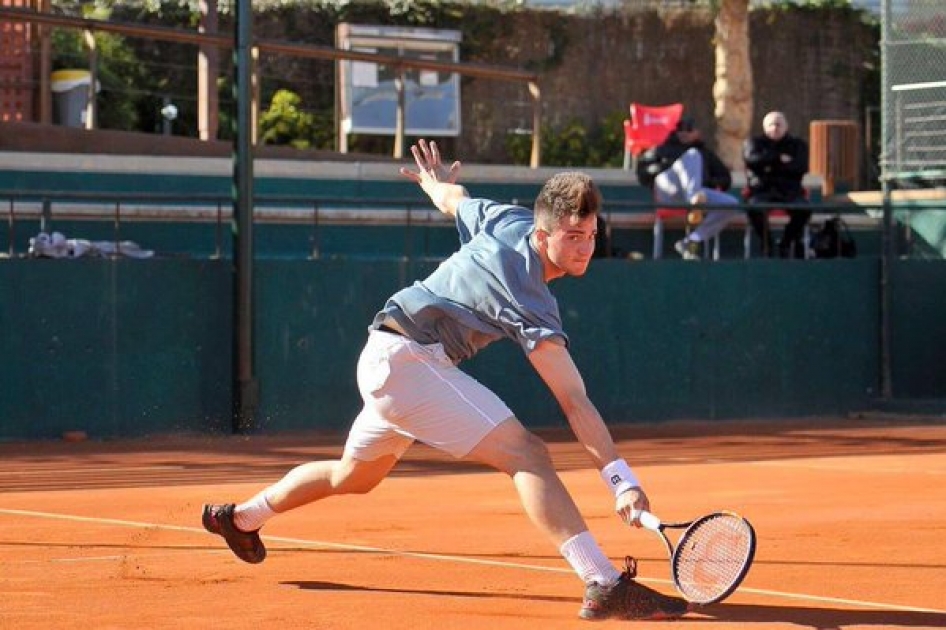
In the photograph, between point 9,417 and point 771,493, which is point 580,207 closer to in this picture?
point 771,493

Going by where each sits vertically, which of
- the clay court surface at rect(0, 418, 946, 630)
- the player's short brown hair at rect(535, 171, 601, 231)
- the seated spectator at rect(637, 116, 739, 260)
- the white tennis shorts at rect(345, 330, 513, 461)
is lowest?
the clay court surface at rect(0, 418, 946, 630)

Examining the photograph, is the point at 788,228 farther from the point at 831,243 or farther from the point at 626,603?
the point at 626,603

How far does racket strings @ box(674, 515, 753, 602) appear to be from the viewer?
6.58 m

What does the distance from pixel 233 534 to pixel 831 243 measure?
40.2 ft

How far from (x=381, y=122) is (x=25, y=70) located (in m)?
4.90

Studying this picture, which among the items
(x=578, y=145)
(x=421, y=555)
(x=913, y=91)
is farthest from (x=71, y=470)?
(x=578, y=145)

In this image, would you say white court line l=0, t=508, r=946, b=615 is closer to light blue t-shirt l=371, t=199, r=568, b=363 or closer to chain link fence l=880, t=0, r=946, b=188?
light blue t-shirt l=371, t=199, r=568, b=363

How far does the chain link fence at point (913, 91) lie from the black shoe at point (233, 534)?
12.4 metres

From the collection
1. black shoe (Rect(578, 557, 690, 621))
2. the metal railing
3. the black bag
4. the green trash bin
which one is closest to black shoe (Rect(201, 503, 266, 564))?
black shoe (Rect(578, 557, 690, 621))

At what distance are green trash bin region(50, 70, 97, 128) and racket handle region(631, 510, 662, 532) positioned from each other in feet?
47.7

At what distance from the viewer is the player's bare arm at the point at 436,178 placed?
7.62 metres

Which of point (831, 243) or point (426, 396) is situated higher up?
point (831, 243)

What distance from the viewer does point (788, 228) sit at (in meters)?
19.0

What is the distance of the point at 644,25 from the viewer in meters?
31.0
